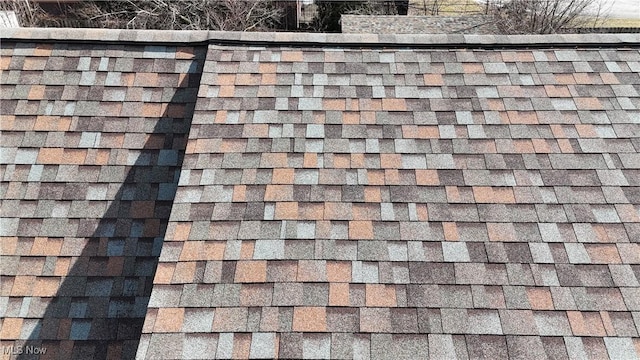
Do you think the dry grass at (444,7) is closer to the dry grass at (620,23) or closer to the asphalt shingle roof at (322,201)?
the dry grass at (620,23)

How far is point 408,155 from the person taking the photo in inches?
211

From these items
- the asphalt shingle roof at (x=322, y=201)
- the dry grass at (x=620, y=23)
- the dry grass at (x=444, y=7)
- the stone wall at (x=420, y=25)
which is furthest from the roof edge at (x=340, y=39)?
the dry grass at (x=620, y=23)

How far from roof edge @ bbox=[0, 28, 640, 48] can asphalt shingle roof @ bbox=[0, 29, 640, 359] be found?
10 centimetres

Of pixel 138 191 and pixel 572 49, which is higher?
pixel 572 49

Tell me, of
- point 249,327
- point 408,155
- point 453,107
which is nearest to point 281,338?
point 249,327

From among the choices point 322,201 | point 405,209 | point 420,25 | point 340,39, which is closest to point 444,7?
point 420,25

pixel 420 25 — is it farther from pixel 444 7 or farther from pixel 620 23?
pixel 620 23

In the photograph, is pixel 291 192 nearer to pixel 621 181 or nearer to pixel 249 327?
pixel 249 327

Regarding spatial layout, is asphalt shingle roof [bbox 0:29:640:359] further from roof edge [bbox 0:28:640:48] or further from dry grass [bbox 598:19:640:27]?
dry grass [bbox 598:19:640:27]

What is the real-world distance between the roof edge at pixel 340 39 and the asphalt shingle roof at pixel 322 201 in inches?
3.9

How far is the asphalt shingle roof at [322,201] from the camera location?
4168 millimetres

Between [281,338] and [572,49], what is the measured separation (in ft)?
18.0

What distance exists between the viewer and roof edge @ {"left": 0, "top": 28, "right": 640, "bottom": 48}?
635 centimetres

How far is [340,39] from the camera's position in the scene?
6348 mm
